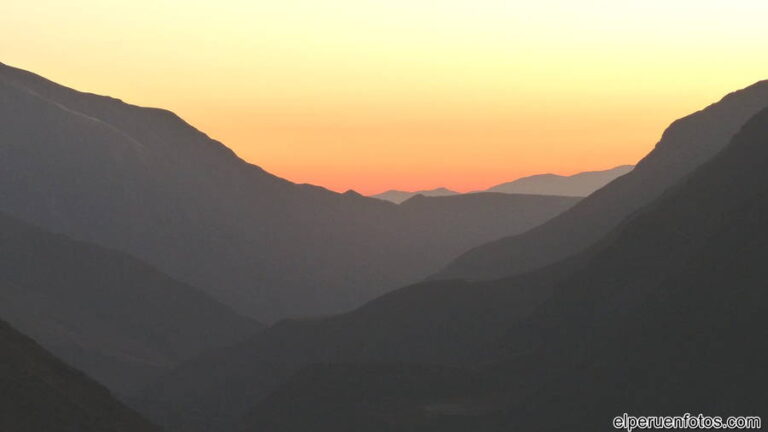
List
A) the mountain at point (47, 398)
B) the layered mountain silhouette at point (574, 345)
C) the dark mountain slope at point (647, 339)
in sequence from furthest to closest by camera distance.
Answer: the layered mountain silhouette at point (574, 345) < the dark mountain slope at point (647, 339) < the mountain at point (47, 398)

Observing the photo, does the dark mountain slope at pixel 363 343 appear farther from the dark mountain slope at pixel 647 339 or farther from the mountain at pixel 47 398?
the mountain at pixel 47 398

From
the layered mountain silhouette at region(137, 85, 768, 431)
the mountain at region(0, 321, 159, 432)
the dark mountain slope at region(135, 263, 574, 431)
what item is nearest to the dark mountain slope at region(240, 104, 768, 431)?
the layered mountain silhouette at region(137, 85, 768, 431)

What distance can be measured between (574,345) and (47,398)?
68511mm

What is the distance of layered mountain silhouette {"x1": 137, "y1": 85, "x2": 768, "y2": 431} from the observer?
86438 millimetres

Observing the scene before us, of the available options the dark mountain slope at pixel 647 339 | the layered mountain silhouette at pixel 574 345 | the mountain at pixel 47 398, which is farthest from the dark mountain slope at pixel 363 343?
Answer: the mountain at pixel 47 398

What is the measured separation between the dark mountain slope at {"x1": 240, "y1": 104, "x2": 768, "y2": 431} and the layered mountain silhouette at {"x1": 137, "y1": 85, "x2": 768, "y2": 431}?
0.49ft

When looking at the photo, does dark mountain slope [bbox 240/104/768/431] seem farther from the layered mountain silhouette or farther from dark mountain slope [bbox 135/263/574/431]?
dark mountain slope [bbox 135/263/574/431]

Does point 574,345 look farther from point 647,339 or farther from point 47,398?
point 47,398

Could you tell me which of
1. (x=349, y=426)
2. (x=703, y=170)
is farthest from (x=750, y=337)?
(x=703, y=170)

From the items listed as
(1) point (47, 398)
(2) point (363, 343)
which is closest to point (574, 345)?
(2) point (363, 343)

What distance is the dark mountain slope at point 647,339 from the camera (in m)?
84.1

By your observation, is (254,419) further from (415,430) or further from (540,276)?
(540,276)

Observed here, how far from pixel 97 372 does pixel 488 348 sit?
69.5 metres

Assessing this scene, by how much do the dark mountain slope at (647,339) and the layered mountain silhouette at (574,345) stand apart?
149 millimetres
